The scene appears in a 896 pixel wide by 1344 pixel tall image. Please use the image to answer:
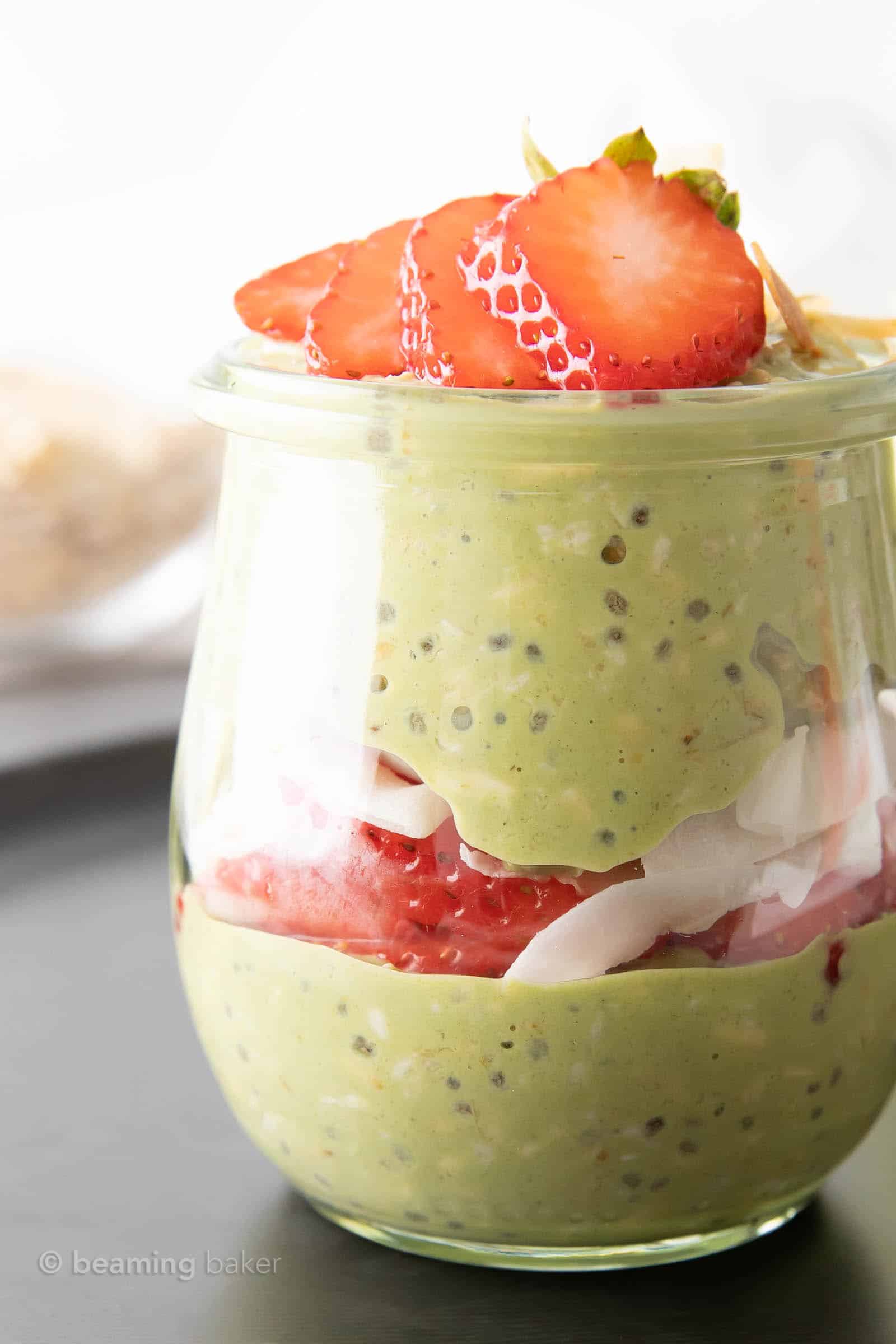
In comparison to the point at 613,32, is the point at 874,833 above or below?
below

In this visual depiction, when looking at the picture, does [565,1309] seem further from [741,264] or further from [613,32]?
[613,32]

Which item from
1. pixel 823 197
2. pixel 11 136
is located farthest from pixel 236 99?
pixel 823 197

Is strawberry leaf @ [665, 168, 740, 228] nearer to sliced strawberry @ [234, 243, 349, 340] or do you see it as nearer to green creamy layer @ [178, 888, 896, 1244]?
sliced strawberry @ [234, 243, 349, 340]

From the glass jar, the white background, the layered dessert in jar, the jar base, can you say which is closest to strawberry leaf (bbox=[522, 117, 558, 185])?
the layered dessert in jar

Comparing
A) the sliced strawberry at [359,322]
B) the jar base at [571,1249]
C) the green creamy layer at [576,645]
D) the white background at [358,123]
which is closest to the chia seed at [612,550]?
the green creamy layer at [576,645]

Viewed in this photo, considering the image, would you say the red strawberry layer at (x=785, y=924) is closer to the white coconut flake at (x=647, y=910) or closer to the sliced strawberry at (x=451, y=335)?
the white coconut flake at (x=647, y=910)

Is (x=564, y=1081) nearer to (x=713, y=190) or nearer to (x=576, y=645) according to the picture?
(x=576, y=645)

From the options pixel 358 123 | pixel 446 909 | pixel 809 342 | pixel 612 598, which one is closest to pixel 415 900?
pixel 446 909
